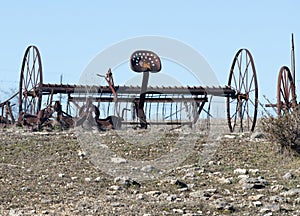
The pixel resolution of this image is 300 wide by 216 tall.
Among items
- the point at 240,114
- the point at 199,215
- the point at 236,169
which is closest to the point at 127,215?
the point at 199,215

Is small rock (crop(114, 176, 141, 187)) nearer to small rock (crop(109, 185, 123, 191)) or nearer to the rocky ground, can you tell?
the rocky ground

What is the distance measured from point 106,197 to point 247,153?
5095mm

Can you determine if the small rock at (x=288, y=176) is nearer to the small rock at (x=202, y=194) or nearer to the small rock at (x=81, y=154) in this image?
the small rock at (x=202, y=194)

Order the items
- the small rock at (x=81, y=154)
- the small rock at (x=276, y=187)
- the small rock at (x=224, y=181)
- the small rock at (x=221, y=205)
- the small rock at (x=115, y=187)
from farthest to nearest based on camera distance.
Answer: the small rock at (x=81, y=154), the small rock at (x=224, y=181), the small rock at (x=115, y=187), the small rock at (x=276, y=187), the small rock at (x=221, y=205)

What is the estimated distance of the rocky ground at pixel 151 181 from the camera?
9.09 meters

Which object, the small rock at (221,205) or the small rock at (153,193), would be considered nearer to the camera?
the small rock at (221,205)

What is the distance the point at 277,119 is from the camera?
14070 mm

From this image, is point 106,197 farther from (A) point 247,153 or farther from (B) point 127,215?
(A) point 247,153

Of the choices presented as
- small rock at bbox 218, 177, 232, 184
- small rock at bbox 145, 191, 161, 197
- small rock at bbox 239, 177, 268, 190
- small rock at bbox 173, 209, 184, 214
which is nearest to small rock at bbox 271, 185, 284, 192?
small rock at bbox 239, 177, 268, 190

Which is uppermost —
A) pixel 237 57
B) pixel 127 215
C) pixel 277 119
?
pixel 237 57

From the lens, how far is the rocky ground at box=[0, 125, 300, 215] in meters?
9.09

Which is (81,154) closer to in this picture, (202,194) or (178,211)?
(202,194)

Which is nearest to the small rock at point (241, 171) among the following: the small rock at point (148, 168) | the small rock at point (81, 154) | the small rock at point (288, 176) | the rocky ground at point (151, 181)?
the rocky ground at point (151, 181)

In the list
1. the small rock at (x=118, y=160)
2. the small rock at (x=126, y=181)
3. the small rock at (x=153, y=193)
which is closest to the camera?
the small rock at (x=153, y=193)
